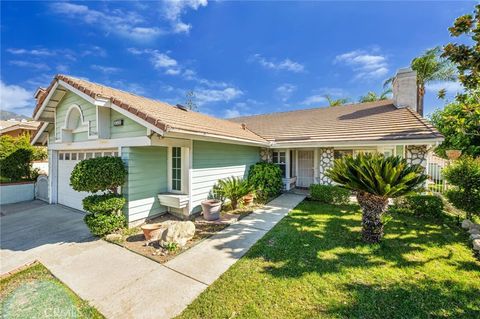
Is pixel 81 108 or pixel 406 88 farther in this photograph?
pixel 406 88

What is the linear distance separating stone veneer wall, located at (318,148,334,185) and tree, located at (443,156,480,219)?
182 inches

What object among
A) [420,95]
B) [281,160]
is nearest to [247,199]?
[281,160]

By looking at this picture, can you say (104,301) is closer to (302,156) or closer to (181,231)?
(181,231)

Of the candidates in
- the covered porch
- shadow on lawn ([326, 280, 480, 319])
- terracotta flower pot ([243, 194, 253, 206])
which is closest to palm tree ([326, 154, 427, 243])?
shadow on lawn ([326, 280, 480, 319])

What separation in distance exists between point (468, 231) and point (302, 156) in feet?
25.6

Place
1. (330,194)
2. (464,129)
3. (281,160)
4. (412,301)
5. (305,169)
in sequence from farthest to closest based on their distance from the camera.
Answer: (305,169), (281,160), (330,194), (464,129), (412,301)

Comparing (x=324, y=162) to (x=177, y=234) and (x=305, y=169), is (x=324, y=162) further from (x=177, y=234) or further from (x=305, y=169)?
(x=177, y=234)

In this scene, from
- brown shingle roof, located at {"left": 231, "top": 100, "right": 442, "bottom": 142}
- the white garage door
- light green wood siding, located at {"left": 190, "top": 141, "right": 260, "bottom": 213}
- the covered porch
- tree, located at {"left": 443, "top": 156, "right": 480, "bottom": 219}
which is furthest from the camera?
the covered porch

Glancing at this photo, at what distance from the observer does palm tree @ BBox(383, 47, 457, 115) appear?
1588 cm

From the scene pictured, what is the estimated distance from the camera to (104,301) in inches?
131

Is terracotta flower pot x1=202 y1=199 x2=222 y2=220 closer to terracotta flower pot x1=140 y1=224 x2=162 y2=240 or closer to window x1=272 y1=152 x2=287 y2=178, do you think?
terracotta flower pot x1=140 y1=224 x2=162 y2=240

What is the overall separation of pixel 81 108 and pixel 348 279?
9773mm

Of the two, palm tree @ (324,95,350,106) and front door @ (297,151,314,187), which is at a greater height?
palm tree @ (324,95,350,106)

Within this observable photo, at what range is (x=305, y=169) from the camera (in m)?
12.8
